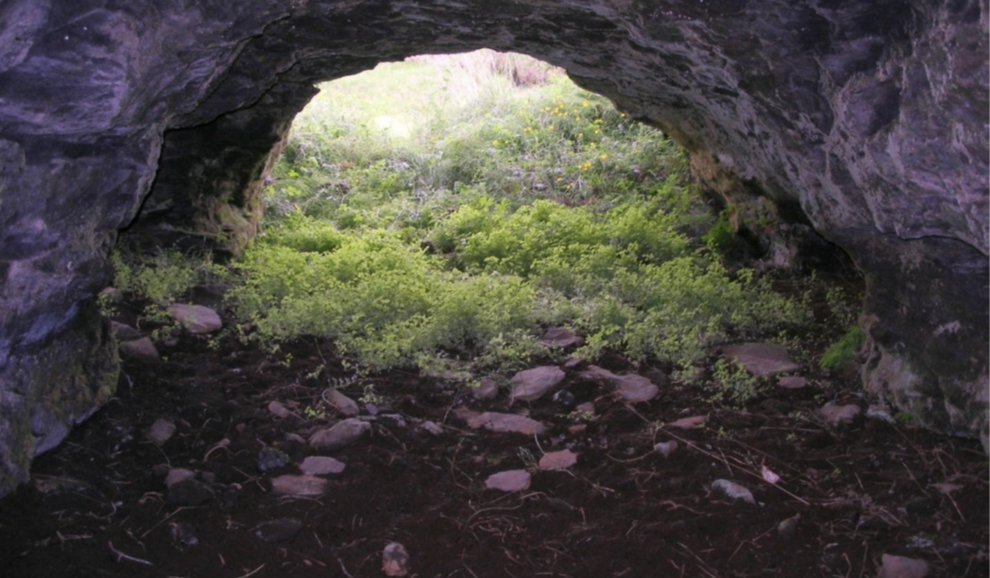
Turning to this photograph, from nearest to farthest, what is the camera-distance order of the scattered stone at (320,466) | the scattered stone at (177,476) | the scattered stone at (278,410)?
the scattered stone at (177,476) < the scattered stone at (320,466) < the scattered stone at (278,410)

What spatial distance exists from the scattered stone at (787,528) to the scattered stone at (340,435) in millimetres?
1828

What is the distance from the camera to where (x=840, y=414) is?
4094mm

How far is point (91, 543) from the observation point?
10.6ft

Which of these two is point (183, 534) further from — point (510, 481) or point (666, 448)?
point (666, 448)

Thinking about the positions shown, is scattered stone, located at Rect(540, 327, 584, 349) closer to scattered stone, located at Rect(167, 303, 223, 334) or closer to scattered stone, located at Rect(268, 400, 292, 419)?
scattered stone, located at Rect(268, 400, 292, 419)

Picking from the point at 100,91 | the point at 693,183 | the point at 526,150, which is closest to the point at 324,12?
the point at 100,91

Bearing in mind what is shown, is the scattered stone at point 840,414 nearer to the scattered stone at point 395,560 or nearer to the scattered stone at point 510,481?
the scattered stone at point 510,481

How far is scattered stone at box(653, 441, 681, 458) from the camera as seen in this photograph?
3.85m

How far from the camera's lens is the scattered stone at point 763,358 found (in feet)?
15.2

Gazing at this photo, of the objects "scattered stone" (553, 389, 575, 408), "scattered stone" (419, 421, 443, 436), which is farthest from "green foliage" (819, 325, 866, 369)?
"scattered stone" (419, 421, 443, 436)

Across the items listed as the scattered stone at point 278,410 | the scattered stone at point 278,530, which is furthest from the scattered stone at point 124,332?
the scattered stone at point 278,530

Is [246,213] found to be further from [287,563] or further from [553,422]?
[287,563]

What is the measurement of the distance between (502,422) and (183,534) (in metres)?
1.51

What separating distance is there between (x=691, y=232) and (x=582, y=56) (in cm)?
294
